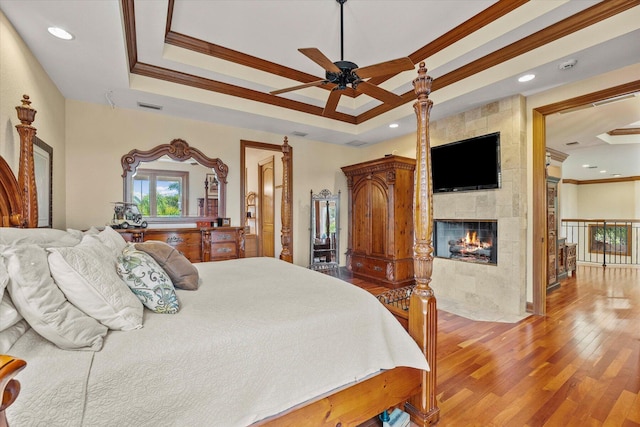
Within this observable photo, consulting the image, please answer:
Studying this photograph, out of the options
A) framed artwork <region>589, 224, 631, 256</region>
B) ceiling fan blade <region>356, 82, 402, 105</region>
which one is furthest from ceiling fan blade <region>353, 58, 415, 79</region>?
framed artwork <region>589, 224, 631, 256</region>

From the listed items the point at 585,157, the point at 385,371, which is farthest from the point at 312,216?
the point at 585,157

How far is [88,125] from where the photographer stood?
3713mm

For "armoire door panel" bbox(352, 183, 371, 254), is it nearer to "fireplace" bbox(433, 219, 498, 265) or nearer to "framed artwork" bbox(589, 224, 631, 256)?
"fireplace" bbox(433, 219, 498, 265)

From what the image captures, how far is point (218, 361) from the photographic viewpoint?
3.72 feet

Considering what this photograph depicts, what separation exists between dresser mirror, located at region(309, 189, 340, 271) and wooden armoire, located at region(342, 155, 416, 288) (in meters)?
0.42

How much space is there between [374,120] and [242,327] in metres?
4.25

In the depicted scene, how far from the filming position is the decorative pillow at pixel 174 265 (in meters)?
1.76

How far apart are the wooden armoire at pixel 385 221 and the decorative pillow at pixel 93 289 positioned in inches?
158

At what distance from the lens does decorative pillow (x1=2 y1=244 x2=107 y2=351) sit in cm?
98

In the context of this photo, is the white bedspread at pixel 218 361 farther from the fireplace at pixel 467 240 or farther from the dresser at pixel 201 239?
the fireplace at pixel 467 240

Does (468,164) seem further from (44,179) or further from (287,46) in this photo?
(44,179)

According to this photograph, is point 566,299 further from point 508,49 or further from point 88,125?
point 88,125

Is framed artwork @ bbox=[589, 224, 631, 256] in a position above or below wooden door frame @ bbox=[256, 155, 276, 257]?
below

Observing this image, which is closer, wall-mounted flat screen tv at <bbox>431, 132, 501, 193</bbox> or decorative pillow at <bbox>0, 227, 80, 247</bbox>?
decorative pillow at <bbox>0, 227, 80, 247</bbox>
